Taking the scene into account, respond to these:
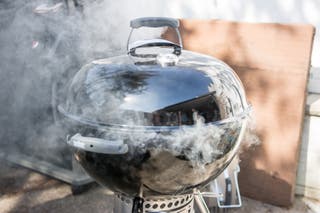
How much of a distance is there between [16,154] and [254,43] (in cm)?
259

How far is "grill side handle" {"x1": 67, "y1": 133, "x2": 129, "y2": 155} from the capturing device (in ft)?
3.33

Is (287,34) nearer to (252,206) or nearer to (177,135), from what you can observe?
(252,206)

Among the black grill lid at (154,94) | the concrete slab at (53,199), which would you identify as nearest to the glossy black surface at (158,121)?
the black grill lid at (154,94)

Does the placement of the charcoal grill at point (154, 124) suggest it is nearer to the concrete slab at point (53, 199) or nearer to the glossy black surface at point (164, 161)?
the glossy black surface at point (164, 161)

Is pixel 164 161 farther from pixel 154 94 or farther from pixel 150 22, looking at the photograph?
pixel 150 22

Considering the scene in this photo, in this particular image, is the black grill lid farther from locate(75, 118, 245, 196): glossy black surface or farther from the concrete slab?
the concrete slab

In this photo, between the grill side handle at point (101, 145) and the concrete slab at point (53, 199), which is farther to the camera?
the concrete slab at point (53, 199)

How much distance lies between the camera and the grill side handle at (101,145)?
1016 millimetres

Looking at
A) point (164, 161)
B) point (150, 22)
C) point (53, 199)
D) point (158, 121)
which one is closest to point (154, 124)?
point (158, 121)

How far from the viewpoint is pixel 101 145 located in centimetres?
102

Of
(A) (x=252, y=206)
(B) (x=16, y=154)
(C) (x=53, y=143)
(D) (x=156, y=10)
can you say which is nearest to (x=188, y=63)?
(A) (x=252, y=206)

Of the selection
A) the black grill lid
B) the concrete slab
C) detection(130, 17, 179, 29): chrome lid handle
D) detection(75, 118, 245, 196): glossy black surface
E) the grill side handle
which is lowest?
the concrete slab

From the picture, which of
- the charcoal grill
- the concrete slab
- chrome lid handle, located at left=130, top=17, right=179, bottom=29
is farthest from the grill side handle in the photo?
the concrete slab

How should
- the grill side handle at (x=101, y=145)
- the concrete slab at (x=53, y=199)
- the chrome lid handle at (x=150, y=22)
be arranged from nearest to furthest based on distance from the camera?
the grill side handle at (x=101, y=145) → the chrome lid handle at (x=150, y=22) → the concrete slab at (x=53, y=199)
